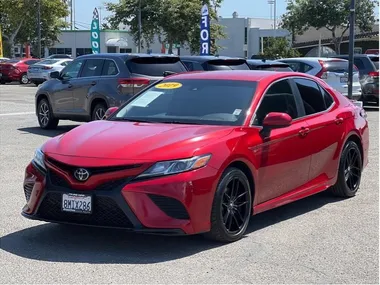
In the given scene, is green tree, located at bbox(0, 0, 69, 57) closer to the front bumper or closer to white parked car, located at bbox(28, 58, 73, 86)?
white parked car, located at bbox(28, 58, 73, 86)

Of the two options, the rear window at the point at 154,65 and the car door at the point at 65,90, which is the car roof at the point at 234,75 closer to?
the rear window at the point at 154,65

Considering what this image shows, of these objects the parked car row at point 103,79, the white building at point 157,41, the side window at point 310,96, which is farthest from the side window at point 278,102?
the white building at point 157,41

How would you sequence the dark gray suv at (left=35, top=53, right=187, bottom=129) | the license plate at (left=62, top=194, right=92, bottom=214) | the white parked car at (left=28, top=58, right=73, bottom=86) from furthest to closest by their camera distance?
the white parked car at (left=28, top=58, right=73, bottom=86)
the dark gray suv at (left=35, top=53, right=187, bottom=129)
the license plate at (left=62, top=194, right=92, bottom=214)

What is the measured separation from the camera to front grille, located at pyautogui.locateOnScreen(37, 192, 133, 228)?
593 centimetres

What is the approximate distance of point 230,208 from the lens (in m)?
6.38

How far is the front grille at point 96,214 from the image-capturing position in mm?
5934

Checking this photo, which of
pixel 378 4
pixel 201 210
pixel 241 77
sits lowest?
pixel 201 210

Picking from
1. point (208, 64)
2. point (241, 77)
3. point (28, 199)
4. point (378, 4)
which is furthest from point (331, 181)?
point (378, 4)

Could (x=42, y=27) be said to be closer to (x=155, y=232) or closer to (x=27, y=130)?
(x=27, y=130)

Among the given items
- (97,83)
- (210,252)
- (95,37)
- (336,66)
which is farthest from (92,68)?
(95,37)

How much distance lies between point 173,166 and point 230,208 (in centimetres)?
76

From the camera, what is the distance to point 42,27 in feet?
199

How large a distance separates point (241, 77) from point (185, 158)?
70.9 inches

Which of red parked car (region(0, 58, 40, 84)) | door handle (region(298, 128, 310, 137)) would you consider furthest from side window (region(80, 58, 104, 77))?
red parked car (region(0, 58, 40, 84))
